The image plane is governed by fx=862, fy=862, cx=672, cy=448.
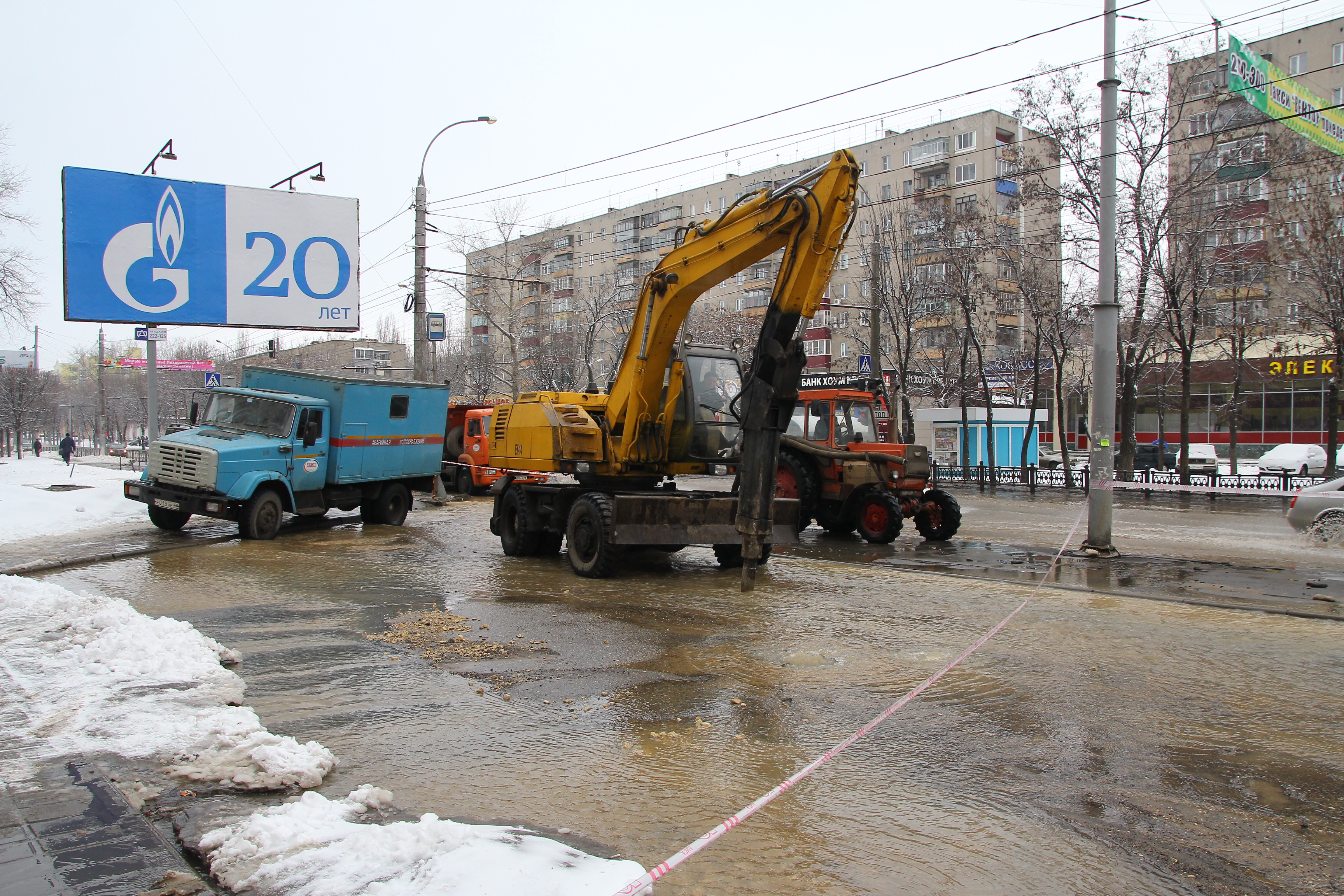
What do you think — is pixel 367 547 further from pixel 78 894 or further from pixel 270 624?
pixel 78 894

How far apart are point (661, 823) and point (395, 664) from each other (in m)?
3.57

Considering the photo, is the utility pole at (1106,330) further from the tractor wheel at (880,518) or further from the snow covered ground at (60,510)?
the snow covered ground at (60,510)

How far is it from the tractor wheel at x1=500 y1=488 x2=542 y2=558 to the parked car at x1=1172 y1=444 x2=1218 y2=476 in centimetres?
2538

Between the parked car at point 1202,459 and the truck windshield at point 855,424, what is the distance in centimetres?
1902

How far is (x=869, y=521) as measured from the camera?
15016 mm

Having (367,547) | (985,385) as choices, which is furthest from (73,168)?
(985,385)

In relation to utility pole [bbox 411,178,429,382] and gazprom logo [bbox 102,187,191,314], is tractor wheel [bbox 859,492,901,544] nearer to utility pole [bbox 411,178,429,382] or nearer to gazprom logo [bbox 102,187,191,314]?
utility pole [bbox 411,178,429,382]

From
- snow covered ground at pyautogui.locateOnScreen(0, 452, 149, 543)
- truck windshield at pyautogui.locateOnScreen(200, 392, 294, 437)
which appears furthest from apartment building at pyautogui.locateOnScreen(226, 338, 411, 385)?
truck windshield at pyautogui.locateOnScreen(200, 392, 294, 437)

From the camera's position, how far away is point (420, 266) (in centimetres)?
2312

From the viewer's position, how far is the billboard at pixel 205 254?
63.1ft

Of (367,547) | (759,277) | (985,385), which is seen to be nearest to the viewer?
(367,547)

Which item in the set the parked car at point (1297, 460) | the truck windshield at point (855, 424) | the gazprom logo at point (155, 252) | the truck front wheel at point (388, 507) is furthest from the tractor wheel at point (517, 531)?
the parked car at point (1297, 460)

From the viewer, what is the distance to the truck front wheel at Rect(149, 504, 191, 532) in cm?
1503

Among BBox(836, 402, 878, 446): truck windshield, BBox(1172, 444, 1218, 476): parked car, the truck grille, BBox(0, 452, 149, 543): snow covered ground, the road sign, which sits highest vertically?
the road sign
